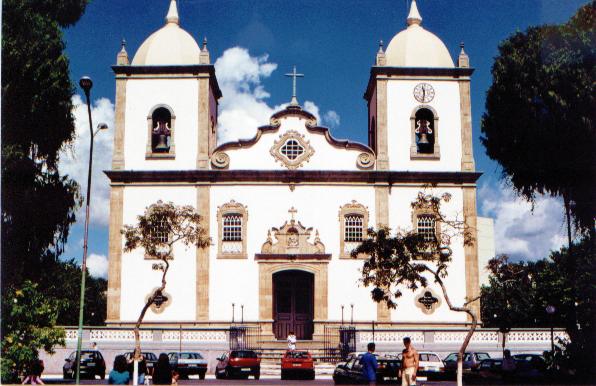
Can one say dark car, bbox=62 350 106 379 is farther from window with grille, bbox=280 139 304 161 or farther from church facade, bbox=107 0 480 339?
window with grille, bbox=280 139 304 161

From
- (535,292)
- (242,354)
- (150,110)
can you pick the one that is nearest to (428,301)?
(242,354)

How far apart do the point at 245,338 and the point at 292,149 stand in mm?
8923

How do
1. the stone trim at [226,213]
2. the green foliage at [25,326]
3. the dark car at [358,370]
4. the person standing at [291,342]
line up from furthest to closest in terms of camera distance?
the stone trim at [226,213] < the person standing at [291,342] < the dark car at [358,370] < the green foliage at [25,326]

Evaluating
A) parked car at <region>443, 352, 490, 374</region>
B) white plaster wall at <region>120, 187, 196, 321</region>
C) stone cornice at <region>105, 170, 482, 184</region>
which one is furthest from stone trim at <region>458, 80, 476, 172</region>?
white plaster wall at <region>120, 187, 196, 321</region>

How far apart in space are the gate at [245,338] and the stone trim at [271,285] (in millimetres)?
390

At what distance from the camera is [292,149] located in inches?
1453

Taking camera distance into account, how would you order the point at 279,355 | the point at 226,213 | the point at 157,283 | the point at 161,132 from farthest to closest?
1. the point at 161,132
2. the point at 226,213
3. the point at 157,283
4. the point at 279,355

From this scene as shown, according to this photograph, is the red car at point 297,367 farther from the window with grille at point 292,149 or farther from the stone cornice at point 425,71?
the stone cornice at point 425,71

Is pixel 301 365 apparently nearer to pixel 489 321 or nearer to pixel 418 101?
pixel 418 101

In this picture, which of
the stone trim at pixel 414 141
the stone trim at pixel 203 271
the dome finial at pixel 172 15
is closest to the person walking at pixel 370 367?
the stone trim at pixel 203 271

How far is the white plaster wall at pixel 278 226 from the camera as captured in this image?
35125 millimetres

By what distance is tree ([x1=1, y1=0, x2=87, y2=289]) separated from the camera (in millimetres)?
23531

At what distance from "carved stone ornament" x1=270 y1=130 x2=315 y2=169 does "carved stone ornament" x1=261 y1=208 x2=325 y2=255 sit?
9.26 ft

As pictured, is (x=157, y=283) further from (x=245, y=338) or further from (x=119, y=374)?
(x=119, y=374)
